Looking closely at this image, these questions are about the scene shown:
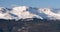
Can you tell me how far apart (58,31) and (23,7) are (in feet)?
43.6

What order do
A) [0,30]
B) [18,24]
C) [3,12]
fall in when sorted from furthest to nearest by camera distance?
1. [3,12]
2. [18,24]
3. [0,30]

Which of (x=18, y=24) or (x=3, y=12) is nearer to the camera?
(x=18, y=24)

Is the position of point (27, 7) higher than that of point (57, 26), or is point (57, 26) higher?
point (27, 7)

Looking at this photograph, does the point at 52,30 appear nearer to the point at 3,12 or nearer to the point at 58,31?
the point at 58,31

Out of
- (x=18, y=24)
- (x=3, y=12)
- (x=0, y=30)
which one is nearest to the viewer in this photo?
(x=0, y=30)

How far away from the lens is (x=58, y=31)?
91.1ft

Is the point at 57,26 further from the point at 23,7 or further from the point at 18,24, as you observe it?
the point at 23,7

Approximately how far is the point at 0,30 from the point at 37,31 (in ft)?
20.5

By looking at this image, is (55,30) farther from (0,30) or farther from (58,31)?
(0,30)

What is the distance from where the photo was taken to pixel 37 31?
27984mm

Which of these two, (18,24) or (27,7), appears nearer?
(18,24)

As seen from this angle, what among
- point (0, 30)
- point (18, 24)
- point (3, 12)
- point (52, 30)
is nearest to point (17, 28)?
point (18, 24)

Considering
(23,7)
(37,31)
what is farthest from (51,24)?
(23,7)

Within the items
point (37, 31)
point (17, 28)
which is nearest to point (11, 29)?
point (17, 28)
